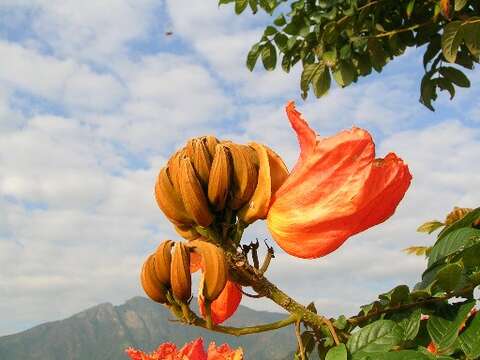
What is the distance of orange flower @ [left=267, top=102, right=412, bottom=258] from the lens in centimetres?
122

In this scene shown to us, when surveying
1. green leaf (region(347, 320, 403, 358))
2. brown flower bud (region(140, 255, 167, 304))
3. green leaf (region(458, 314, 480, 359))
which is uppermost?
brown flower bud (region(140, 255, 167, 304))

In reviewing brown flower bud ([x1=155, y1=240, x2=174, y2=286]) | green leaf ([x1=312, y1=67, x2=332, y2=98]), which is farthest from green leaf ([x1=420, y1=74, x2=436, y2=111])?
brown flower bud ([x1=155, y1=240, x2=174, y2=286])

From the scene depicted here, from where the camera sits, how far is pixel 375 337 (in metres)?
1.21

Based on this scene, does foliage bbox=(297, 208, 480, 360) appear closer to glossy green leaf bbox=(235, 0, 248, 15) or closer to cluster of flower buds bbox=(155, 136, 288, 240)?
cluster of flower buds bbox=(155, 136, 288, 240)

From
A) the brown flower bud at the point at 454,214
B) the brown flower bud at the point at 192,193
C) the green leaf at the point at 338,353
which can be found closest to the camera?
the green leaf at the point at 338,353

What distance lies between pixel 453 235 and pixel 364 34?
353 cm

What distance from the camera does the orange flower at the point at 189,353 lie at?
1.50 m

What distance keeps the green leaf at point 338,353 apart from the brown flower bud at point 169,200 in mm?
394

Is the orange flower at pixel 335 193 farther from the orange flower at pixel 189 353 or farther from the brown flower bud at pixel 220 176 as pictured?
the orange flower at pixel 189 353

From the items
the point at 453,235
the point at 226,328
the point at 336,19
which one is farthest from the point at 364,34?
the point at 226,328

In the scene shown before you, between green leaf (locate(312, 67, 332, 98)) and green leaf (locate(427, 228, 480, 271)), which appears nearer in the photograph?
green leaf (locate(427, 228, 480, 271))

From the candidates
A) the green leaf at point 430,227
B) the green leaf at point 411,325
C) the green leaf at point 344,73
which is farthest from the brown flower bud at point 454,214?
the green leaf at point 411,325

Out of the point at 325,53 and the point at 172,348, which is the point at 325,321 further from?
the point at 325,53

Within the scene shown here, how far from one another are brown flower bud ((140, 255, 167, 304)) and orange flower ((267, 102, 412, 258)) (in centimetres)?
26
